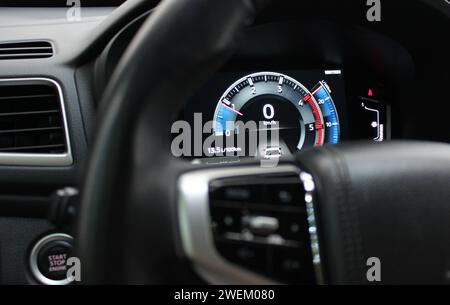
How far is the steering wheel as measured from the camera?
77 cm

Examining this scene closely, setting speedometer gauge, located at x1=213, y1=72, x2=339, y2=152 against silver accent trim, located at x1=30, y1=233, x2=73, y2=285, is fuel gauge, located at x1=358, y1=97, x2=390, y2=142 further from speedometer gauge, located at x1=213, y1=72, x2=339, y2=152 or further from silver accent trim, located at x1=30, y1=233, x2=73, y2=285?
silver accent trim, located at x1=30, y1=233, x2=73, y2=285

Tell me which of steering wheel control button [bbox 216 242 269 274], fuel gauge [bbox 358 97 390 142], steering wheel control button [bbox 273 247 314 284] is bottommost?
steering wheel control button [bbox 273 247 314 284]

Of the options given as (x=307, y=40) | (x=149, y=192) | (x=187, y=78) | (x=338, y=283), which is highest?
(x=307, y=40)

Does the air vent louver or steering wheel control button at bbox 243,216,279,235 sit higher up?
the air vent louver

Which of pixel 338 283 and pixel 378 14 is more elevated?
pixel 378 14

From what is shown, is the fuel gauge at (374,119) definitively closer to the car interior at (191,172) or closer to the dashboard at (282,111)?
the dashboard at (282,111)

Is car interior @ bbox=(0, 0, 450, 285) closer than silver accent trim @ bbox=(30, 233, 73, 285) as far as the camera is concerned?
Yes

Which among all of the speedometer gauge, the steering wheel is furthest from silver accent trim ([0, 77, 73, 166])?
the steering wheel

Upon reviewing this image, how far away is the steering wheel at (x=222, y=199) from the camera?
0.77 metres

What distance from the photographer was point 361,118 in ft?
6.68

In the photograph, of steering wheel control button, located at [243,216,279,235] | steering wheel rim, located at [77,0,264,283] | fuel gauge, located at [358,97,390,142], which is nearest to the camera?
steering wheel rim, located at [77,0,264,283]
